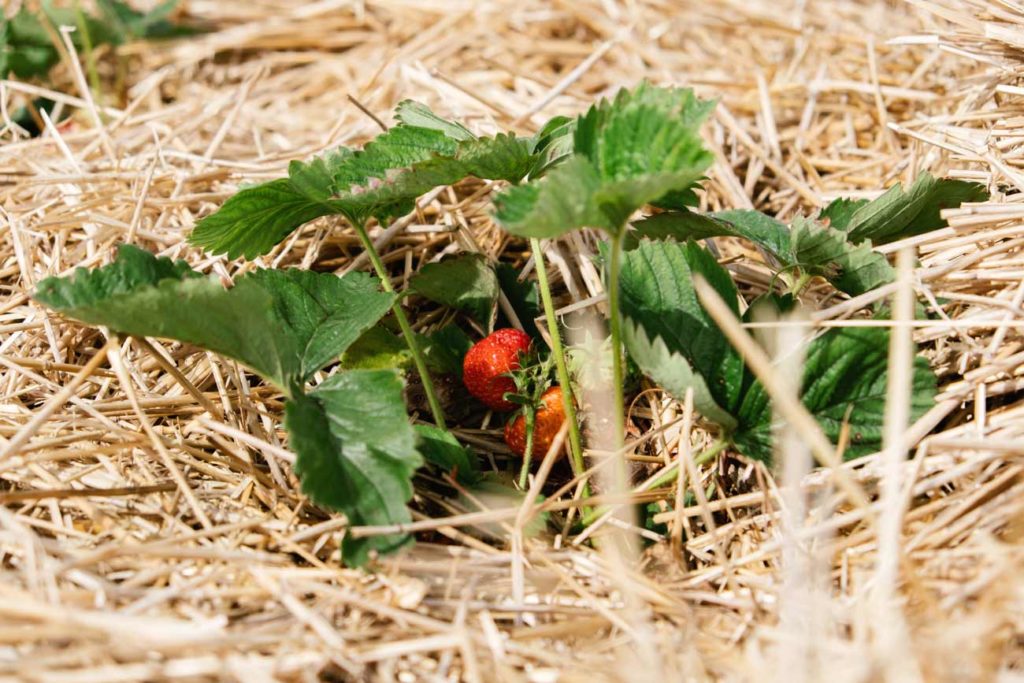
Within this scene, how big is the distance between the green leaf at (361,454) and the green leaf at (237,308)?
80mm

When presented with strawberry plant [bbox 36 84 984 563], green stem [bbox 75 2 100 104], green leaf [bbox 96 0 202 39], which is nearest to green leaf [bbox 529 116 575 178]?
strawberry plant [bbox 36 84 984 563]

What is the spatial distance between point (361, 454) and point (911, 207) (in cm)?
97

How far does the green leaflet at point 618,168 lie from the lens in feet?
3.52

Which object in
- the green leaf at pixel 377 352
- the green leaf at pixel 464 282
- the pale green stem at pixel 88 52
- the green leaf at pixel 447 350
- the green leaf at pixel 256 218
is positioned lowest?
the green leaf at pixel 447 350

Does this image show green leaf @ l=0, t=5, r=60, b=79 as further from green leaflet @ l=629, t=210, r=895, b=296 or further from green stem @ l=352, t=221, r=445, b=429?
green leaflet @ l=629, t=210, r=895, b=296

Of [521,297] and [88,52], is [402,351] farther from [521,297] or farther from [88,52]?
[88,52]

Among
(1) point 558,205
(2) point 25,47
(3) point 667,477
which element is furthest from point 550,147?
(2) point 25,47

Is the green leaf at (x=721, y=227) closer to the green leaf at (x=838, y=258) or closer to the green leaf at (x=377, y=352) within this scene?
the green leaf at (x=838, y=258)

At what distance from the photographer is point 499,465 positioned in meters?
1.64

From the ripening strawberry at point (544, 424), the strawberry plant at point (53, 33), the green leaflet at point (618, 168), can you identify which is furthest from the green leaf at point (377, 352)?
the strawberry plant at point (53, 33)

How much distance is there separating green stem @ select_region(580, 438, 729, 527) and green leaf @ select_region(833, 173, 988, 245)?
1.42 ft

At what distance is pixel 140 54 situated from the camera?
3084 millimetres

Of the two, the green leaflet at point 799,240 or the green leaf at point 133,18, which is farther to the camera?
the green leaf at point 133,18

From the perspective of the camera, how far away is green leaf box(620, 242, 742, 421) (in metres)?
1.26
